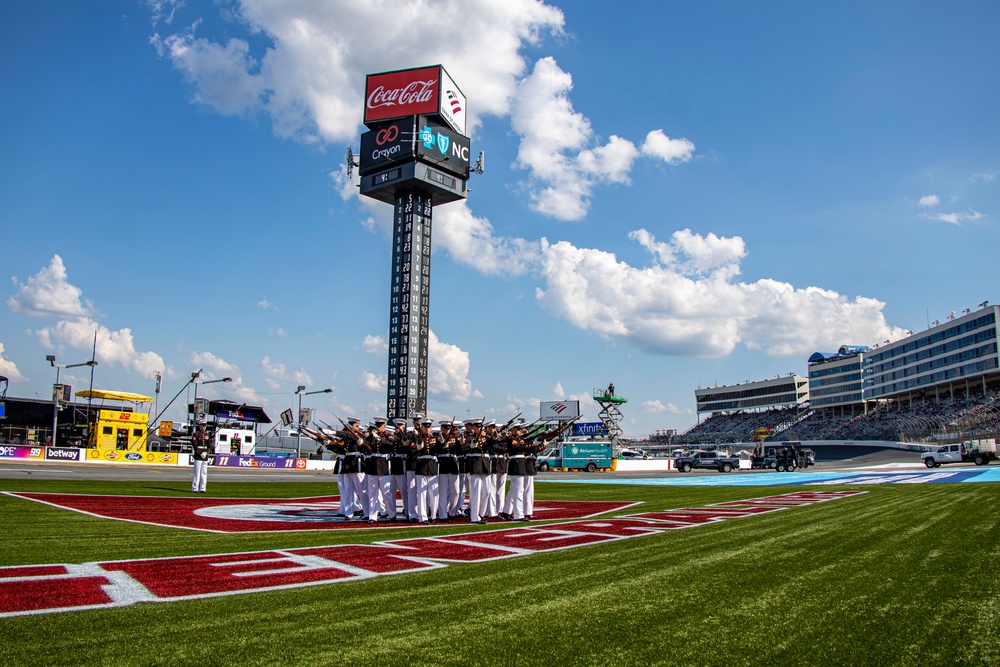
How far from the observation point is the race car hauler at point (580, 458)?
178ft

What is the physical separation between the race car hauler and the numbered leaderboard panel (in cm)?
2027

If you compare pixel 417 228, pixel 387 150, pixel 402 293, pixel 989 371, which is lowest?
pixel 989 371

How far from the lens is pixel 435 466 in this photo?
1253 cm

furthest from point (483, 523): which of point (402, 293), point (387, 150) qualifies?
point (387, 150)

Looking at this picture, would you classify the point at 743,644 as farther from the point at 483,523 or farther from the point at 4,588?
the point at 483,523

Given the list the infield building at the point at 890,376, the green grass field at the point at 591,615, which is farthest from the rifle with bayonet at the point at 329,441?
the infield building at the point at 890,376

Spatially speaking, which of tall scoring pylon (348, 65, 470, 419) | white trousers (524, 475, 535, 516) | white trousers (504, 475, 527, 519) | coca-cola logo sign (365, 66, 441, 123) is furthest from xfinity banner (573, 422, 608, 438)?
white trousers (504, 475, 527, 519)

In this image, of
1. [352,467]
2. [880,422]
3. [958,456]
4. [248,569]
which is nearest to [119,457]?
[352,467]

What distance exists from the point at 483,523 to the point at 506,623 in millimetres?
8108

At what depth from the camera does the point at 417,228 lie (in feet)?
245

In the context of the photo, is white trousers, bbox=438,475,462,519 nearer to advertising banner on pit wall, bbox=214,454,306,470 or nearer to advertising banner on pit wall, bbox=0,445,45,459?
advertising banner on pit wall, bbox=214,454,306,470

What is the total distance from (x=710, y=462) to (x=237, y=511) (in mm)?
42124

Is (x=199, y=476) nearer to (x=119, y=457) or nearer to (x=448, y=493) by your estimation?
(x=448, y=493)

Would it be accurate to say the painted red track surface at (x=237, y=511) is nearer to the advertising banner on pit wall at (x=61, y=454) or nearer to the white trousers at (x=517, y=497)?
the white trousers at (x=517, y=497)
